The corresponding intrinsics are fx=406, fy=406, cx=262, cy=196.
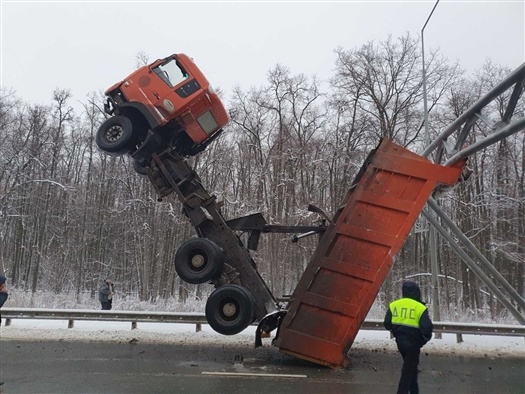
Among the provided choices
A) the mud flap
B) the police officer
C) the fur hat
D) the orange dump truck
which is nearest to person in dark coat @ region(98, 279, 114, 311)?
the orange dump truck

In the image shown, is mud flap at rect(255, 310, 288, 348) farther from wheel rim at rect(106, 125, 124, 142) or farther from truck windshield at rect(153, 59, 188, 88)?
truck windshield at rect(153, 59, 188, 88)

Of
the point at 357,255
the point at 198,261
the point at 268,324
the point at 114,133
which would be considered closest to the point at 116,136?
the point at 114,133

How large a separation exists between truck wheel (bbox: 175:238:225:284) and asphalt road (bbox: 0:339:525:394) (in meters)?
1.50

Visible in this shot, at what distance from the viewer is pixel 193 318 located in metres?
Answer: 9.77

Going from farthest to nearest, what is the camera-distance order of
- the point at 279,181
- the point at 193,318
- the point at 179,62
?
1. the point at 279,181
2. the point at 193,318
3. the point at 179,62

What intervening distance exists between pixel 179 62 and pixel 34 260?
25.9 m

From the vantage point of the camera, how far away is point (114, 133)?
7156 millimetres

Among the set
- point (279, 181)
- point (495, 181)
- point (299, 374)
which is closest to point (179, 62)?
point (299, 374)

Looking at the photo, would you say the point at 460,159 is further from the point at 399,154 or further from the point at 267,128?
the point at 267,128

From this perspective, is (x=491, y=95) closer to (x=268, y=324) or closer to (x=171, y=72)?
(x=268, y=324)

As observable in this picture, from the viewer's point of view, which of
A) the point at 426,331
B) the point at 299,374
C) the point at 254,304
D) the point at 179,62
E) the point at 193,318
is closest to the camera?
the point at 426,331

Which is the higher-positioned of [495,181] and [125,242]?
[495,181]

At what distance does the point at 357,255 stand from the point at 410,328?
181cm

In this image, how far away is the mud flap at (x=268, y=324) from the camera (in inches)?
260
